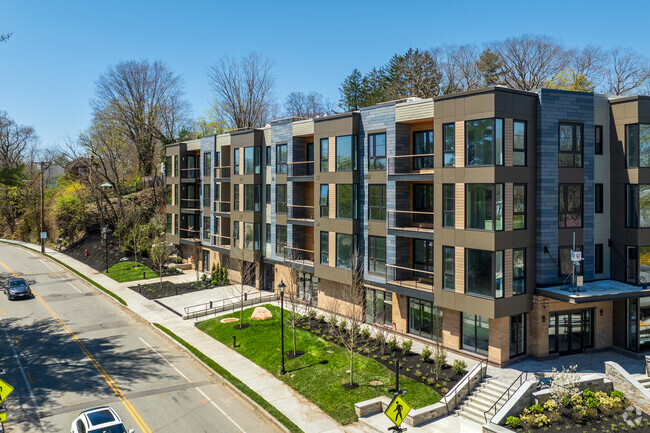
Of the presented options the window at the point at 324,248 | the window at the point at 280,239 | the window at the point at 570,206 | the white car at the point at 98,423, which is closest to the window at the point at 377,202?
the window at the point at 324,248

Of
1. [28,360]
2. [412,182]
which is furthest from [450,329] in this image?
[28,360]

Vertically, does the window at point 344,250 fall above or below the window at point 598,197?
below

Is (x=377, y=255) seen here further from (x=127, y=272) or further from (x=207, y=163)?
(x=127, y=272)

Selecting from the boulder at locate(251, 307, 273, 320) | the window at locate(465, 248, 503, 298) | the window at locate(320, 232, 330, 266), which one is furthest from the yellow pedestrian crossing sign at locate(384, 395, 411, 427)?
the boulder at locate(251, 307, 273, 320)

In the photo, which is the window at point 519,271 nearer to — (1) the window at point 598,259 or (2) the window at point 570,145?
(1) the window at point 598,259

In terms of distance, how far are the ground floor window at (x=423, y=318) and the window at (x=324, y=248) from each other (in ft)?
22.6

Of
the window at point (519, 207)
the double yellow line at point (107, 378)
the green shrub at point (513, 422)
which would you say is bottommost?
the double yellow line at point (107, 378)

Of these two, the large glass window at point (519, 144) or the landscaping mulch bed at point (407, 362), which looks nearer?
the landscaping mulch bed at point (407, 362)

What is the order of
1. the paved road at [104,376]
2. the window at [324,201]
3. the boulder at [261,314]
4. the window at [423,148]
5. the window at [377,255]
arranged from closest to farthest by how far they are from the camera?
the paved road at [104,376], the window at [423,148], the window at [377,255], the boulder at [261,314], the window at [324,201]

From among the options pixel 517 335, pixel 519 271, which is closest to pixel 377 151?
pixel 519 271

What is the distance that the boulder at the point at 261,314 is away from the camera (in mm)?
32250

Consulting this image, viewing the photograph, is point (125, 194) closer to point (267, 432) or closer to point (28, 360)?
point (28, 360)

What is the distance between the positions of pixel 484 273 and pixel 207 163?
31.5 meters

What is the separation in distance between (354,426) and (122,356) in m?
14.8
